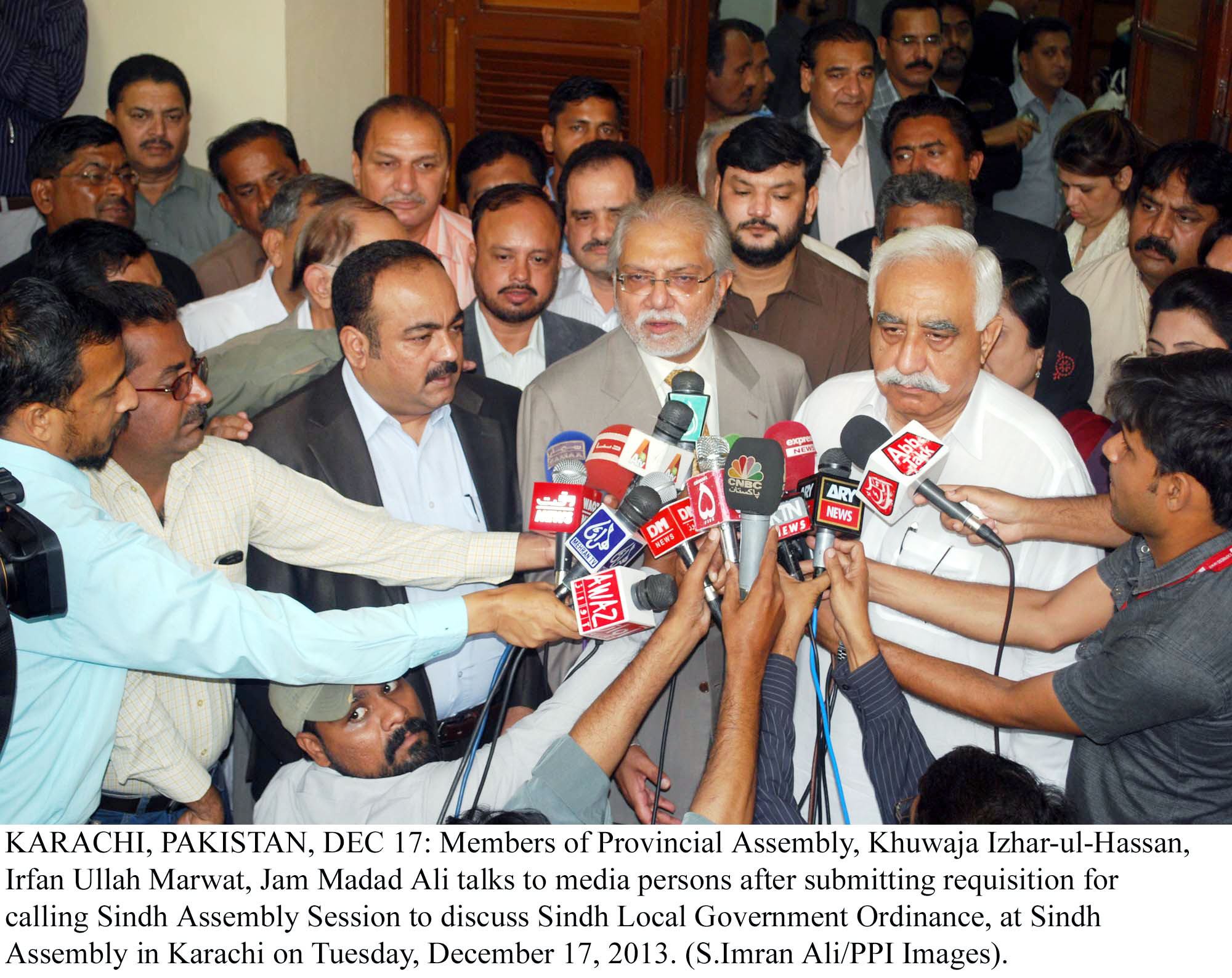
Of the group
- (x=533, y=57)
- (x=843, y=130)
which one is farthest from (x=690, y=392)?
(x=533, y=57)

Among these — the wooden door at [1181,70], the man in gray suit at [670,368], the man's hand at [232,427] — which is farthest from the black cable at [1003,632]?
the wooden door at [1181,70]

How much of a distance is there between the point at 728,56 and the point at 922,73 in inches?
47.4

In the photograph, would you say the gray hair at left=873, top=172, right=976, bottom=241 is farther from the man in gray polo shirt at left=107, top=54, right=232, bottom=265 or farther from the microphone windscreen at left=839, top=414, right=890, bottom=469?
the man in gray polo shirt at left=107, top=54, right=232, bottom=265

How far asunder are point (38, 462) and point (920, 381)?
5.78 feet

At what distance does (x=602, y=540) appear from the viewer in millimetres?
2092

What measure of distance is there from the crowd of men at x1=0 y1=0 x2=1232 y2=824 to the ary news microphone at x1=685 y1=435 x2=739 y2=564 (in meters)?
0.03

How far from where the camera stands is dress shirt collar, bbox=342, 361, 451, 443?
291 cm

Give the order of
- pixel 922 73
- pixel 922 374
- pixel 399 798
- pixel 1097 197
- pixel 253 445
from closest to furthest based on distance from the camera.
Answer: pixel 399 798
pixel 922 374
pixel 253 445
pixel 1097 197
pixel 922 73

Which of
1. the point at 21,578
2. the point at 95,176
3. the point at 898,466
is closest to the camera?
the point at 21,578

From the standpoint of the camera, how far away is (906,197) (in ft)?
13.1

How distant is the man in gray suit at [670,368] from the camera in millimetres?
2842

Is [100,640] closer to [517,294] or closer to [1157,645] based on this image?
[1157,645]

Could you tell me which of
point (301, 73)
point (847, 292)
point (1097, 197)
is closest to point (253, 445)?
point (847, 292)
